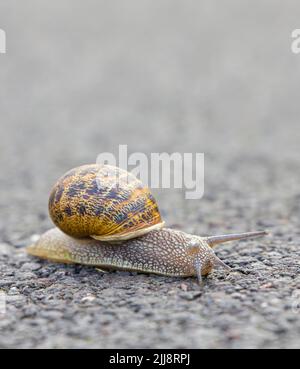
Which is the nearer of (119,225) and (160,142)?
(119,225)

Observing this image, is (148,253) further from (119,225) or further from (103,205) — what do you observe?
(103,205)

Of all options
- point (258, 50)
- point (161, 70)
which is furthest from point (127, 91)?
point (258, 50)

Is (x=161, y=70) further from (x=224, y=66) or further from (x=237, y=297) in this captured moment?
(x=237, y=297)

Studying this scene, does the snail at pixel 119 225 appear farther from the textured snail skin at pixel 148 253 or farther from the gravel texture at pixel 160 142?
the gravel texture at pixel 160 142

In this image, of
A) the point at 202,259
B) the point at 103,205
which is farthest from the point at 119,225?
the point at 202,259

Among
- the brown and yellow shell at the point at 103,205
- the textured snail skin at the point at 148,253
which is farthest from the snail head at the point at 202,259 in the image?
the brown and yellow shell at the point at 103,205

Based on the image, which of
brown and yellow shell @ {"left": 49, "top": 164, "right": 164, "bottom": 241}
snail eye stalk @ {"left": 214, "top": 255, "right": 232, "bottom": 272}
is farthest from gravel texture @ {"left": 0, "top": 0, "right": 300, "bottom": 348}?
brown and yellow shell @ {"left": 49, "top": 164, "right": 164, "bottom": 241}

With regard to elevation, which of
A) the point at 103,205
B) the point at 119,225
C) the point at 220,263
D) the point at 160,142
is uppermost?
the point at 160,142

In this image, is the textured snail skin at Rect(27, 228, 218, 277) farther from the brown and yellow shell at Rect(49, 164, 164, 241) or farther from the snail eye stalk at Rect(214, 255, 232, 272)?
the brown and yellow shell at Rect(49, 164, 164, 241)
